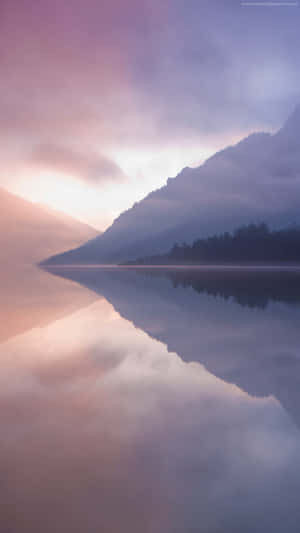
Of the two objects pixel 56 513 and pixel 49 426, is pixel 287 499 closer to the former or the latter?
pixel 56 513

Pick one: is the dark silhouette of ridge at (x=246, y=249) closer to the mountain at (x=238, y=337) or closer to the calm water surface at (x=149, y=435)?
the mountain at (x=238, y=337)

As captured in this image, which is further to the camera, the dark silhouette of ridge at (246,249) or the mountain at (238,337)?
the dark silhouette of ridge at (246,249)

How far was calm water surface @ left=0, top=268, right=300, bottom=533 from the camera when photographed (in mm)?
3533

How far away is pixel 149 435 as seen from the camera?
5.02 meters

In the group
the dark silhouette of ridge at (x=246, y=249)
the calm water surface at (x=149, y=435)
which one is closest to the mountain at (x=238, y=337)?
the calm water surface at (x=149, y=435)

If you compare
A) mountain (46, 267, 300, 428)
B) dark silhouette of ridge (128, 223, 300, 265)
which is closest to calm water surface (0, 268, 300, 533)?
mountain (46, 267, 300, 428)

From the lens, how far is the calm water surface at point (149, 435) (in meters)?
3.53

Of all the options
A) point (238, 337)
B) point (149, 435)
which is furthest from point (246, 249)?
point (149, 435)

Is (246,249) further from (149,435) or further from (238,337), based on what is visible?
(149,435)

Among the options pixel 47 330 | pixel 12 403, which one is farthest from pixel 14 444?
pixel 47 330

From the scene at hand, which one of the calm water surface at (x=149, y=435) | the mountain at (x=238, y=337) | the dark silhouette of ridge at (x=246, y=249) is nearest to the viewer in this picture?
the calm water surface at (x=149, y=435)

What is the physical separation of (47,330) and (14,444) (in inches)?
304

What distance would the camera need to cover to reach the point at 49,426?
5.28 metres

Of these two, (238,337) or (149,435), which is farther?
(238,337)
